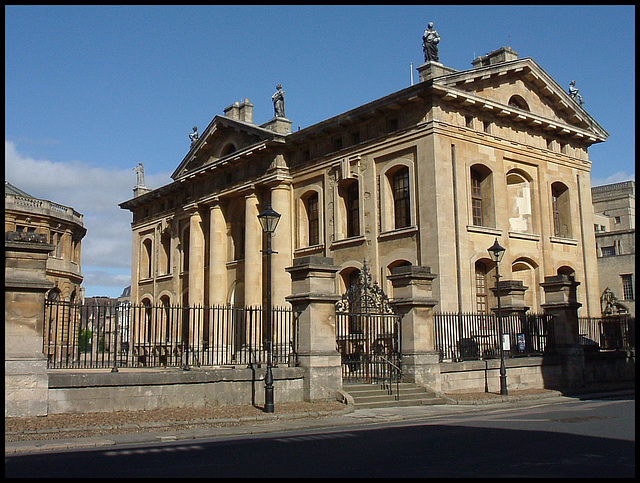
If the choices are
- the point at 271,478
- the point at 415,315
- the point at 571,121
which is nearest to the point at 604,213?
the point at 571,121

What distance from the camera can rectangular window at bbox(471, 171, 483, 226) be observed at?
31.5 metres

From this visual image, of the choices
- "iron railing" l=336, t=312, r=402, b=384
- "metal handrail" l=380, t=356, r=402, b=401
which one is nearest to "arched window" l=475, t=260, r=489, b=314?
"iron railing" l=336, t=312, r=402, b=384

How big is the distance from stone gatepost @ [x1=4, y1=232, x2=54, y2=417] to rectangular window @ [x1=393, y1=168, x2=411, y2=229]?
18.8m

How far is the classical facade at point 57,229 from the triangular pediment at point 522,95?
1270 inches

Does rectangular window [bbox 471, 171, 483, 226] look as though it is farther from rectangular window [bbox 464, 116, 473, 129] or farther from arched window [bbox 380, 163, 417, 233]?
arched window [bbox 380, 163, 417, 233]

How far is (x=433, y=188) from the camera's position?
29266mm

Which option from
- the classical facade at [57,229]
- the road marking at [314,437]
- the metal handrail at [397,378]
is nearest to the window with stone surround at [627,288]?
the metal handrail at [397,378]

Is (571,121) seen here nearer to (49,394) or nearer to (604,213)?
(49,394)

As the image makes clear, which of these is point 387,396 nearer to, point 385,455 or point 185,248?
point 385,455

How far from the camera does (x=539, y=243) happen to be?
32812 millimetres

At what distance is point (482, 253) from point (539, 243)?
418 centimetres

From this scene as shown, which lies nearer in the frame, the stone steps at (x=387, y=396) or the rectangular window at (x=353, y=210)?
the stone steps at (x=387, y=396)

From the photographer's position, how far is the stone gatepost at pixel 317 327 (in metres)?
18.4

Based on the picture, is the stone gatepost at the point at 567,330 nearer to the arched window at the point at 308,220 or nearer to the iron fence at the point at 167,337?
the iron fence at the point at 167,337
